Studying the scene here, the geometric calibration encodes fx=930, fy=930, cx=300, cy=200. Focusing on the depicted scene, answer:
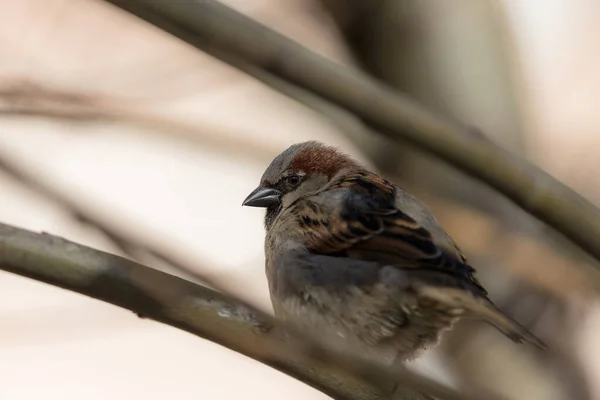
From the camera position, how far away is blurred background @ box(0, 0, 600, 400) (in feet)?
11.2

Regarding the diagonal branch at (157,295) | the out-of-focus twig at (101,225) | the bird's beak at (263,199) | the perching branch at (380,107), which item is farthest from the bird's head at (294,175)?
the diagonal branch at (157,295)

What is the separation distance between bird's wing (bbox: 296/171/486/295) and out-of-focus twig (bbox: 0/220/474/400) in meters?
0.86

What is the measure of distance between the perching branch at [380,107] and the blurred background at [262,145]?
259 millimetres

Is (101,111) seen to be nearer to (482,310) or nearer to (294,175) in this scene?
(294,175)

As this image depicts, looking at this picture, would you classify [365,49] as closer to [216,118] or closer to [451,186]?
[451,186]

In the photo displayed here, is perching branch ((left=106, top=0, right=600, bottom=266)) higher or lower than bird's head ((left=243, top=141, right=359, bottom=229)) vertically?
lower

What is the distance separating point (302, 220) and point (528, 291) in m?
1.03


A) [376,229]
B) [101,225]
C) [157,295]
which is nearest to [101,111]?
[101,225]

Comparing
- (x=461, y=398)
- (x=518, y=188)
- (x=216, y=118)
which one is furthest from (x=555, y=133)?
(x=461, y=398)

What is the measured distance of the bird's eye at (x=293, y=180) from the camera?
3807mm

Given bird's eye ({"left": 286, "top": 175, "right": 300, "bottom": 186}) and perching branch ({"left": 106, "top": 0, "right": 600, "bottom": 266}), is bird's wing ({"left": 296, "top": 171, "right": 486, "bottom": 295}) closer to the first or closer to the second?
bird's eye ({"left": 286, "top": 175, "right": 300, "bottom": 186})

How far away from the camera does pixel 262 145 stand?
13.0ft

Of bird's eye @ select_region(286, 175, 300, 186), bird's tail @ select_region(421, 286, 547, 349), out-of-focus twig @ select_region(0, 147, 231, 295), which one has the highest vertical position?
bird's eye @ select_region(286, 175, 300, 186)

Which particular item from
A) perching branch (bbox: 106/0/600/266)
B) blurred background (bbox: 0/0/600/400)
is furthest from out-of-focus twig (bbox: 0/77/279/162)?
perching branch (bbox: 106/0/600/266)
